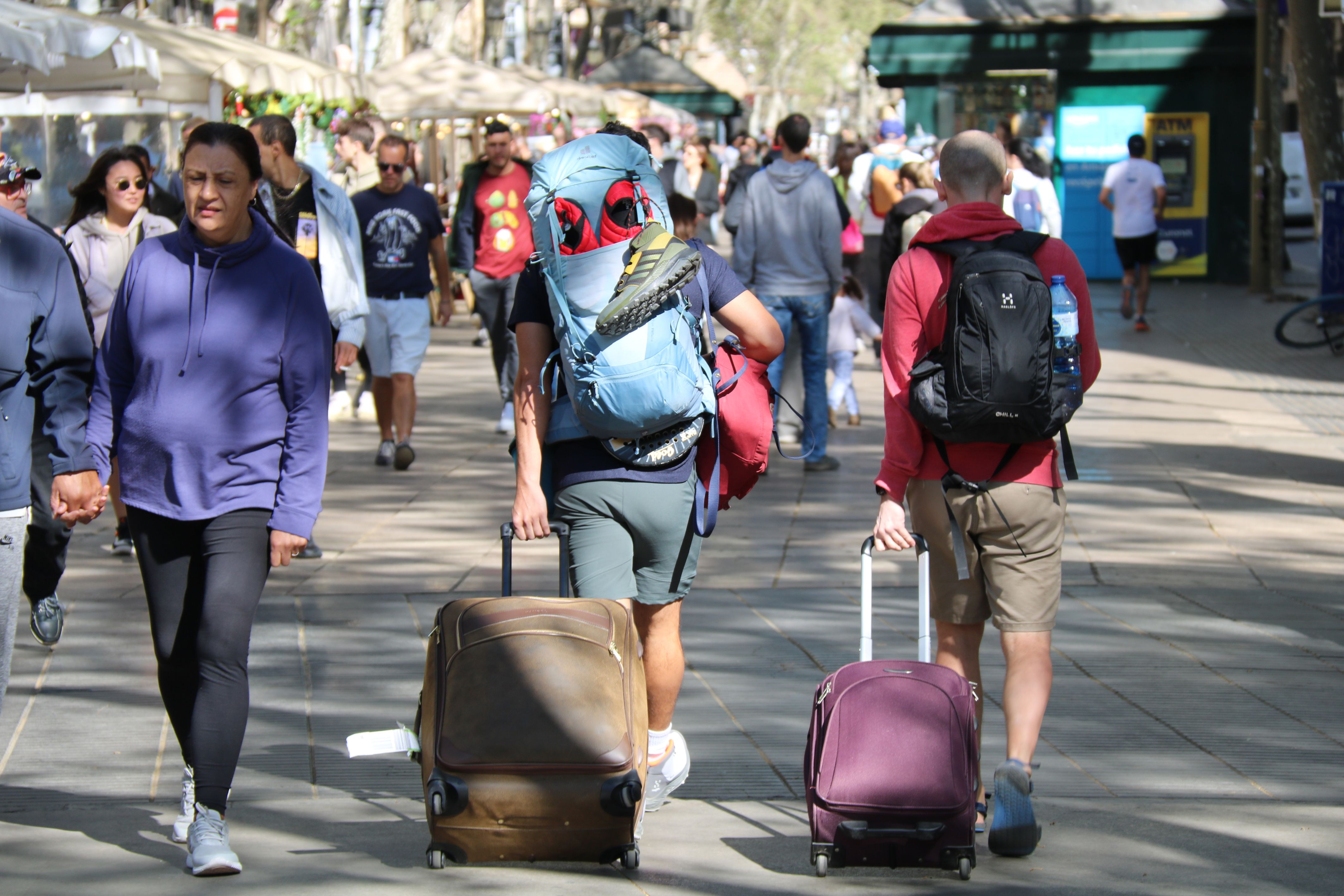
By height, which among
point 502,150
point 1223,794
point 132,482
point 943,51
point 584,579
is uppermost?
point 943,51

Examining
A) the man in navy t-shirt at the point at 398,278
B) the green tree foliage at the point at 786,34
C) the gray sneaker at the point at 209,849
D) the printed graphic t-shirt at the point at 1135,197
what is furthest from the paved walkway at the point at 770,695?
the green tree foliage at the point at 786,34

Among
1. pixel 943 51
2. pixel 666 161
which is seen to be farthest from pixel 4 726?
pixel 943 51

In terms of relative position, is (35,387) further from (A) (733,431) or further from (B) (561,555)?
(A) (733,431)

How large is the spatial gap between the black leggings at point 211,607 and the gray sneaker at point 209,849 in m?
0.04

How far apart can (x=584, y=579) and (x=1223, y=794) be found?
194cm

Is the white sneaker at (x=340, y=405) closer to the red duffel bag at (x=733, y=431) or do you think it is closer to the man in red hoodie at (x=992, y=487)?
the red duffel bag at (x=733, y=431)

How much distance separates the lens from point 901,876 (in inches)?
159

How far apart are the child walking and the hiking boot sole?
749 centimetres

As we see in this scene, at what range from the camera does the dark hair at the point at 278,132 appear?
26.2 feet

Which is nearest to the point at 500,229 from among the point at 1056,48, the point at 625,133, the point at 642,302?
the point at 625,133

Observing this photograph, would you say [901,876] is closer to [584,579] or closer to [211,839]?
[584,579]

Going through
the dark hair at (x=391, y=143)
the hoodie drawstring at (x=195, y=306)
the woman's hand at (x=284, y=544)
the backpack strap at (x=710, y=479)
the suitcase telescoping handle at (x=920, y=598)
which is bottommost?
the suitcase telescoping handle at (x=920, y=598)

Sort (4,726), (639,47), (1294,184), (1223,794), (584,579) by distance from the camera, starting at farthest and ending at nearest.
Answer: (639,47) < (1294,184) < (4,726) < (1223,794) < (584,579)

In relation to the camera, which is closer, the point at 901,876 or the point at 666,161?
the point at 901,876
